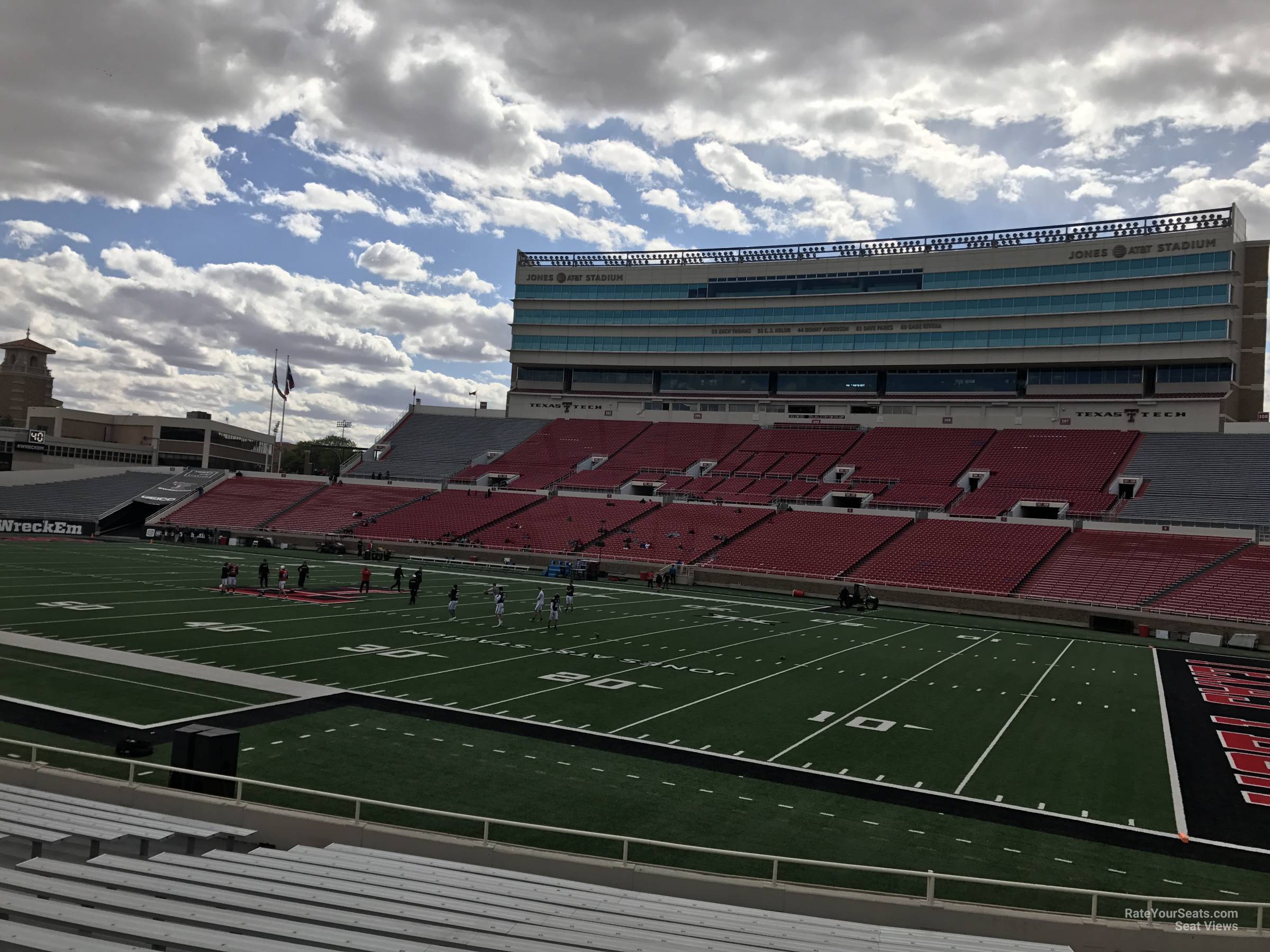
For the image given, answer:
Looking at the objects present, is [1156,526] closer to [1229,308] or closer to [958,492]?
[958,492]

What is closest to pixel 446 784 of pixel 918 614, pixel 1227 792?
pixel 1227 792

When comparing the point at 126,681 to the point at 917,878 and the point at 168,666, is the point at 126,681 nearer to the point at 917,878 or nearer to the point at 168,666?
the point at 168,666

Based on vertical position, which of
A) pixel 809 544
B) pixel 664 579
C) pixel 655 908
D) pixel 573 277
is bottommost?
pixel 664 579

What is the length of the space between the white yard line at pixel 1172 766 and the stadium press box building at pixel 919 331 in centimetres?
4416

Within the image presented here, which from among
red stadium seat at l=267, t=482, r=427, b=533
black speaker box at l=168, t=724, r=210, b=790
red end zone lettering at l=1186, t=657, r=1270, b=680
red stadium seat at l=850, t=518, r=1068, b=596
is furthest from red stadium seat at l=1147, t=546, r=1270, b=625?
red stadium seat at l=267, t=482, r=427, b=533

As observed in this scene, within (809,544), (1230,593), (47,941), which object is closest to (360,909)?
(47,941)

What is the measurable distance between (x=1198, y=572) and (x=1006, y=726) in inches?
1141

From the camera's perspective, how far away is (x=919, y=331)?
232ft

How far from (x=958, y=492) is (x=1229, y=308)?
22.6 m

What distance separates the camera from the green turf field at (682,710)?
1183 cm

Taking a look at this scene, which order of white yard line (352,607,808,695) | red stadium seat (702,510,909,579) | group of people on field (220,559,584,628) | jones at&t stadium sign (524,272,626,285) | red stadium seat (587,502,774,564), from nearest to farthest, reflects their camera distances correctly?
white yard line (352,607,808,695), group of people on field (220,559,584,628), red stadium seat (702,510,909,579), red stadium seat (587,502,774,564), jones at&t stadium sign (524,272,626,285)

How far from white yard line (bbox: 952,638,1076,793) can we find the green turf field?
0.08 meters

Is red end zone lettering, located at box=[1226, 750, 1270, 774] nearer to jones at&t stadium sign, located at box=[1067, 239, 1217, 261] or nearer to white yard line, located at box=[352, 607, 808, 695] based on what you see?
white yard line, located at box=[352, 607, 808, 695]

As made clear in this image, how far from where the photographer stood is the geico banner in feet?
185
